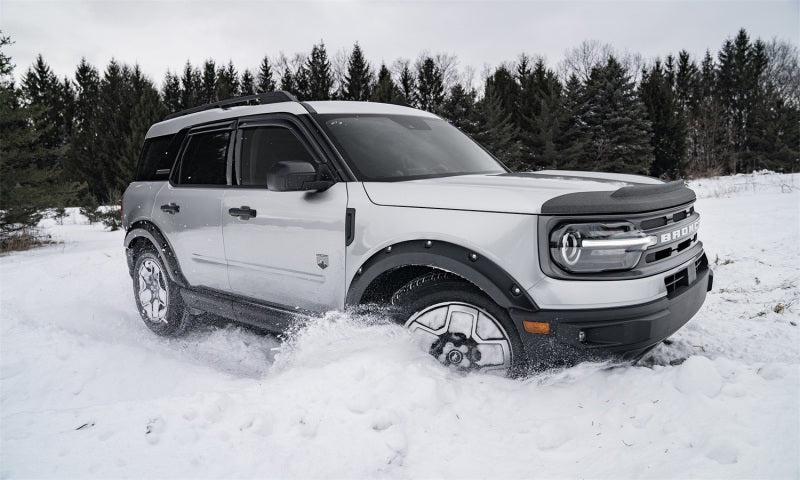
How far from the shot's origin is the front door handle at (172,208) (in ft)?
14.4

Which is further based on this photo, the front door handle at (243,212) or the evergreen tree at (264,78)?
the evergreen tree at (264,78)

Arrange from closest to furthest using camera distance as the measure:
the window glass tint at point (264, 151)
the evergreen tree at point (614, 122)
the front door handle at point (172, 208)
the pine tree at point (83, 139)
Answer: the window glass tint at point (264, 151) < the front door handle at point (172, 208) < the evergreen tree at point (614, 122) < the pine tree at point (83, 139)

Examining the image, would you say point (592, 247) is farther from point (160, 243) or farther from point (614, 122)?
point (614, 122)

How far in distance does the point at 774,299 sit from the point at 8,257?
12089 mm

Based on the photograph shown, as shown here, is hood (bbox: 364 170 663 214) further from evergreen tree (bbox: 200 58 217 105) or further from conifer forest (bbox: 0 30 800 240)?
evergreen tree (bbox: 200 58 217 105)

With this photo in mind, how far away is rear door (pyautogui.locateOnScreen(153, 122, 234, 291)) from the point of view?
4016 millimetres

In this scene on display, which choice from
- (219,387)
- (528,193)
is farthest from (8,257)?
(528,193)

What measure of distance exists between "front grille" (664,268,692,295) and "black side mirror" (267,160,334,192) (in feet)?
6.31

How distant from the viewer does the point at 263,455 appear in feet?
7.60

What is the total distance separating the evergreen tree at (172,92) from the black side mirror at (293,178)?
4974 cm

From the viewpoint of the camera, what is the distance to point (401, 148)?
3.60 metres

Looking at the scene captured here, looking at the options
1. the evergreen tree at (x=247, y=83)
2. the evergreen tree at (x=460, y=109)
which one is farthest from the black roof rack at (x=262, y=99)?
the evergreen tree at (x=247, y=83)

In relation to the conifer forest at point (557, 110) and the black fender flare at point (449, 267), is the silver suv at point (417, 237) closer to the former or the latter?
the black fender flare at point (449, 267)

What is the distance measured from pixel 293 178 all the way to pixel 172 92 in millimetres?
52253
